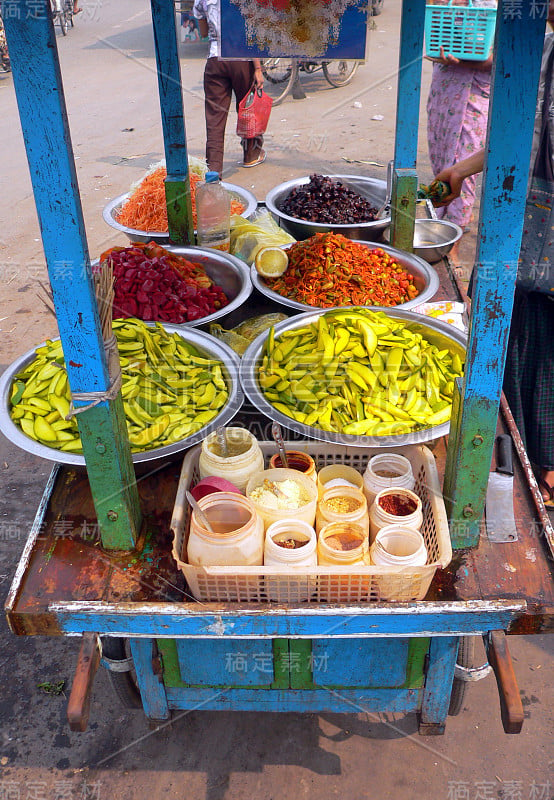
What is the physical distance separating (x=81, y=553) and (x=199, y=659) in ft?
1.86

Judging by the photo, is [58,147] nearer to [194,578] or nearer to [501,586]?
[194,578]

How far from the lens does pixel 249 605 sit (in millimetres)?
1830

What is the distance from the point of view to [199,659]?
2.22 m

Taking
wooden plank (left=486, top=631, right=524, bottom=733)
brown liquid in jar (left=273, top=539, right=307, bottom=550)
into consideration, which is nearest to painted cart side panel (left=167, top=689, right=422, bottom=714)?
wooden plank (left=486, top=631, right=524, bottom=733)

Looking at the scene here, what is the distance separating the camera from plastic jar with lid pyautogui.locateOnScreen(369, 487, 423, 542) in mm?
1917

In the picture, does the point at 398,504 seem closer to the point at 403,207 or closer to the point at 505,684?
the point at 505,684

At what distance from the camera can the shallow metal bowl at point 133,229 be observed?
155 inches

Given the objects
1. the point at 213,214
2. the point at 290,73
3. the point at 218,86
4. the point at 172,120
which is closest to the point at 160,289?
the point at 213,214

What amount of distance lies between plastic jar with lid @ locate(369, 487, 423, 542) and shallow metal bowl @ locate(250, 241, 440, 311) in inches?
50.9

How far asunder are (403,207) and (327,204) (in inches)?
23.6

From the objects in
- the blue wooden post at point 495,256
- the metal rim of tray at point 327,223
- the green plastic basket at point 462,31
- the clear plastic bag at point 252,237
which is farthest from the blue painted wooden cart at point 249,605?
the green plastic basket at point 462,31

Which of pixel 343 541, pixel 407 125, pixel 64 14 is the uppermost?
pixel 64 14

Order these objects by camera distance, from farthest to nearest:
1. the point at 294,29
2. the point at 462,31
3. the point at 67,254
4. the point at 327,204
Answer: the point at 462,31
the point at 327,204
the point at 294,29
the point at 67,254

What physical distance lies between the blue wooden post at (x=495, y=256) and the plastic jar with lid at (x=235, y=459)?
0.63 meters
